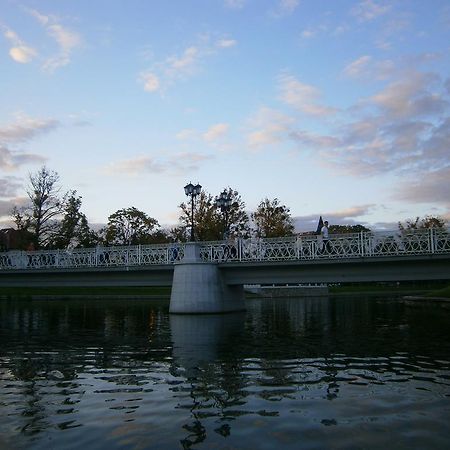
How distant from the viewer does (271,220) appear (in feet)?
197

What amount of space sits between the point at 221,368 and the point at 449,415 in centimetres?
565

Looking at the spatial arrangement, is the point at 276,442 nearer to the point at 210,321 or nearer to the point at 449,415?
the point at 449,415

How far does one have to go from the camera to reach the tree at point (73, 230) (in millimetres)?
62875

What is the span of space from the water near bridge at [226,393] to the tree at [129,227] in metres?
52.4

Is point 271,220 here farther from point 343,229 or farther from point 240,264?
point 343,229

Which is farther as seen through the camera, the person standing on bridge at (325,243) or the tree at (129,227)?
the tree at (129,227)

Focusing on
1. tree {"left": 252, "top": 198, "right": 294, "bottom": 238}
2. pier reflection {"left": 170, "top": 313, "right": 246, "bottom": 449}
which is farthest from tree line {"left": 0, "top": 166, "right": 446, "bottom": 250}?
pier reflection {"left": 170, "top": 313, "right": 246, "bottom": 449}

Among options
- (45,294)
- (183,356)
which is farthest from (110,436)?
(45,294)

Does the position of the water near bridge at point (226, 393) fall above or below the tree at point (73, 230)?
below

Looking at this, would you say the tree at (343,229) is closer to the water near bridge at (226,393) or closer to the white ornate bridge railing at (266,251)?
the white ornate bridge railing at (266,251)

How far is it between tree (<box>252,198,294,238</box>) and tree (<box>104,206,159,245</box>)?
17.5 metres

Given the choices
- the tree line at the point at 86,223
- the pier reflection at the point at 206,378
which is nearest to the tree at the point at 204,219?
the tree line at the point at 86,223

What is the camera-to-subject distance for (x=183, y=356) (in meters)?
14.7

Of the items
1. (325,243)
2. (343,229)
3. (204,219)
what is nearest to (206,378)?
(325,243)
